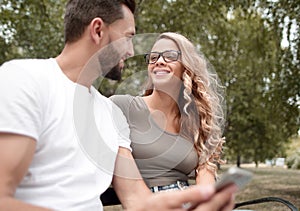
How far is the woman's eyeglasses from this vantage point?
198 cm

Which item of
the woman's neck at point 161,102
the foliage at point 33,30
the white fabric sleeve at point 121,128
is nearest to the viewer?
the white fabric sleeve at point 121,128

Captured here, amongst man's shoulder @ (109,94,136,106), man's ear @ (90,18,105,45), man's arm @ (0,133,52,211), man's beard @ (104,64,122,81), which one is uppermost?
man's ear @ (90,18,105,45)

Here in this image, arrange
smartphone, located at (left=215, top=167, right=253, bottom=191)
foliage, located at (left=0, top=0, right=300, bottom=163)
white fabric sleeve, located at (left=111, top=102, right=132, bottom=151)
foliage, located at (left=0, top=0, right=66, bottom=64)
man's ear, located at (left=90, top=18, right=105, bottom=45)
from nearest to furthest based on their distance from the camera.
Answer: smartphone, located at (left=215, top=167, right=253, bottom=191)
man's ear, located at (left=90, top=18, right=105, bottom=45)
white fabric sleeve, located at (left=111, top=102, right=132, bottom=151)
foliage, located at (left=0, top=0, right=300, bottom=163)
foliage, located at (left=0, top=0, right=66, bottom=64)

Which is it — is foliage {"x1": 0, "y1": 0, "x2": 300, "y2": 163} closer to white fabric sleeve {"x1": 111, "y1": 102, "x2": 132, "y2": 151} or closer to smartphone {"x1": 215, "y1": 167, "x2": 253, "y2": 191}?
white fabric sleeve {"x1": 111, "y1": 102, "x2": 132, "y2": 151}

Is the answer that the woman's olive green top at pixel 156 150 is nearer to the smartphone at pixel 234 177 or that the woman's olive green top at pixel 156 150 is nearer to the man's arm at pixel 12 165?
the man's arm at pixel 12 165

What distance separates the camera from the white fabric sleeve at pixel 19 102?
0.94 meters

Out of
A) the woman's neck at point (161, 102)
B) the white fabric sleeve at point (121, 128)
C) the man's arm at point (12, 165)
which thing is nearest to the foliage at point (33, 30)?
the woman's neck at point (161, 102)

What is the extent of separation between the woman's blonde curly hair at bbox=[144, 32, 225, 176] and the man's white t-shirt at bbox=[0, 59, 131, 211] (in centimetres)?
84

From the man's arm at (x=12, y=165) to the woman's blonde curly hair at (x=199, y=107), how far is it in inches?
46.6

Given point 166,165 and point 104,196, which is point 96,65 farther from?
point 166,165

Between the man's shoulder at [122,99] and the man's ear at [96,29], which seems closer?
the man's ear at [96,29]

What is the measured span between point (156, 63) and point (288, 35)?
24.5 feet

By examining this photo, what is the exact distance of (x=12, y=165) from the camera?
2.99 feet

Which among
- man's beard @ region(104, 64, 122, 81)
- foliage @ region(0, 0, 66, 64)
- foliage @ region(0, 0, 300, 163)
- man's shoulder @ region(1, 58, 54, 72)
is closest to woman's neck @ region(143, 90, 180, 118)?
man's beard @ region(104, 64, 122, 81)
